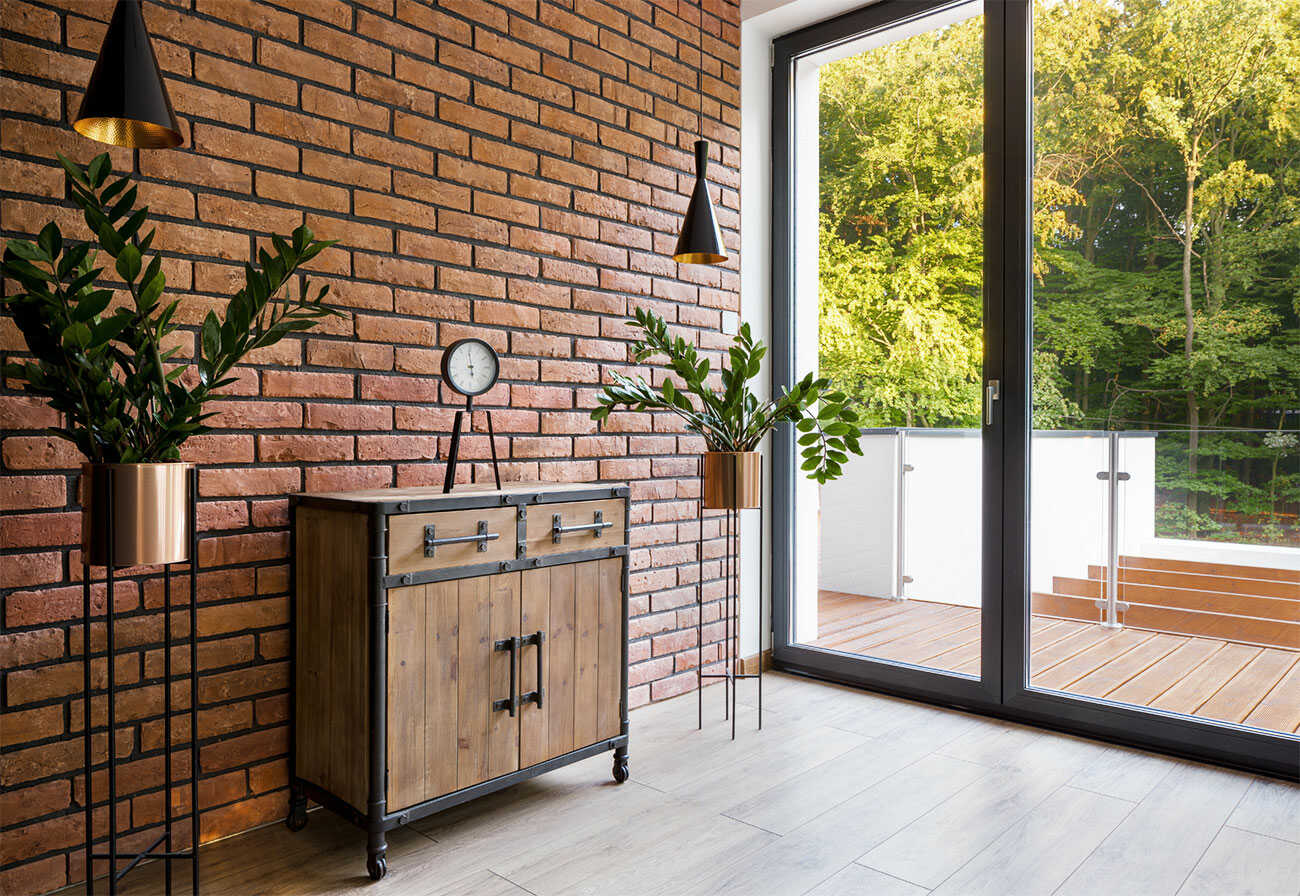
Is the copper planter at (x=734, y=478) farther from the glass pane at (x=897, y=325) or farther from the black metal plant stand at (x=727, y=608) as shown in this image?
the glass pane at (x=897, y=325)

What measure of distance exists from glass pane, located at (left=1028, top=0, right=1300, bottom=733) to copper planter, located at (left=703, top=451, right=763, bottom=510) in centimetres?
100

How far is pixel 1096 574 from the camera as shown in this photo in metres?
2.87

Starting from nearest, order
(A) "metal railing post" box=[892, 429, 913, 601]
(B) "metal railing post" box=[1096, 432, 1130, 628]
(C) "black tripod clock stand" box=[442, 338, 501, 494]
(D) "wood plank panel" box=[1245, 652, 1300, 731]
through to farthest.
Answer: (C) "black tripod clock stand" box=[442, 338, 501, 494], (D) "wood plank panel" box=[1245, 652, 1300, 731], (B) "metal railing post" box=[1096, 432, 1130, 628], (A) "metal railing post" box=[892, 429, 913, 601]

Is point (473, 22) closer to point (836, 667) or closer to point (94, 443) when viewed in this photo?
point (94, 443)

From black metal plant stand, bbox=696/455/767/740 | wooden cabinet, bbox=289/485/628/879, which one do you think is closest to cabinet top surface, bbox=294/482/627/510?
wooden cabinet, bbox=289/485/628/879

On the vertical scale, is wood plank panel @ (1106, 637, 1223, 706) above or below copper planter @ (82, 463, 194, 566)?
below

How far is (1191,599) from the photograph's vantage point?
270 centimetres

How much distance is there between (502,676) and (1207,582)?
7.14 feet

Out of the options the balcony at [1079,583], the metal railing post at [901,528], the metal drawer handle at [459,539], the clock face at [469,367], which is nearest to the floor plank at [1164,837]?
the balcony at [1079,583]

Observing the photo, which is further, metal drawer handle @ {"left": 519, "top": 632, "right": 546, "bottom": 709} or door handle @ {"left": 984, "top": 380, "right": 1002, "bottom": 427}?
door handle @ {"left": 984, "top": 380, "right": 1002, "bottom": 427}

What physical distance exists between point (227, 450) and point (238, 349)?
1.53 feet

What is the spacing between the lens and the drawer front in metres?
2.22

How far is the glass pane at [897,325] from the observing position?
310 cm

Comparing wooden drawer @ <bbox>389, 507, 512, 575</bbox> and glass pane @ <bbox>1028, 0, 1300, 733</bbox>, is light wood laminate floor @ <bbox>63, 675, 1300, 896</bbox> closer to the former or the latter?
glass pane @ <bbox>1028, 0, 1300, 733</bbox>
